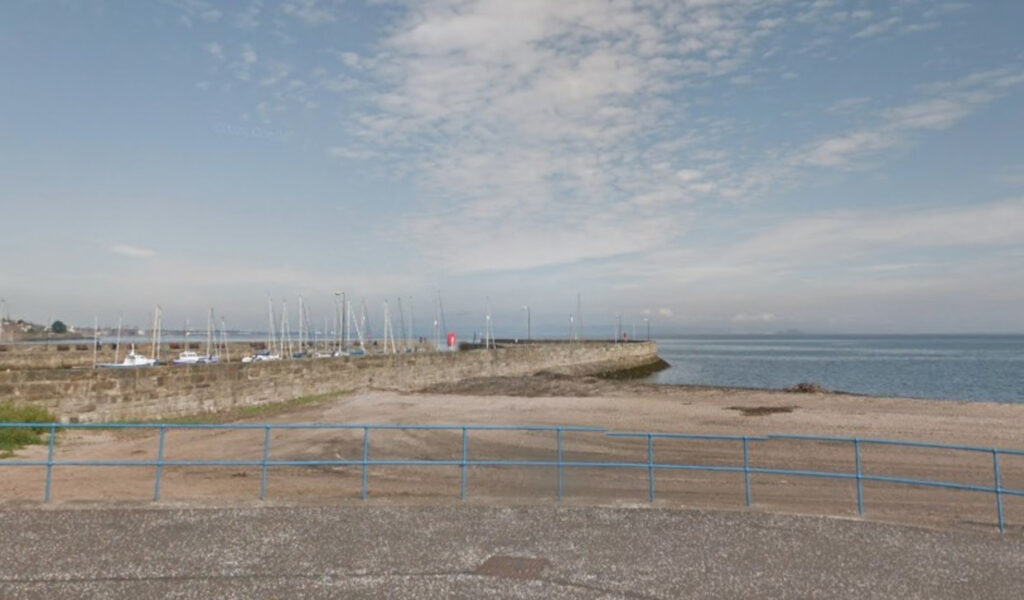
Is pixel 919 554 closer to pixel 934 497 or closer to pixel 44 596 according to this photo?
pixel 934 497

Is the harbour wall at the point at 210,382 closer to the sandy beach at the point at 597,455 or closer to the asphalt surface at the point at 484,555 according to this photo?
the sandy beach at the point at 597,455

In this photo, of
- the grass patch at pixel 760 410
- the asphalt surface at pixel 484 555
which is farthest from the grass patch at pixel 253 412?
the grass patch at pixel 760 410

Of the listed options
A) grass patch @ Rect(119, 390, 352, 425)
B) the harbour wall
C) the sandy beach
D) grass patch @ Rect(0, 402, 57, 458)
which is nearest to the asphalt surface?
the sandy beach

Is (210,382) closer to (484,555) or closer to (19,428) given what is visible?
(19,428)

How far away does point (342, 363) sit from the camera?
1236 inches

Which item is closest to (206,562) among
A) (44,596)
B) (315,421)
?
(44,596)

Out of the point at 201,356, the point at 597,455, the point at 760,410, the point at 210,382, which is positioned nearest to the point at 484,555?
the point at 597,455

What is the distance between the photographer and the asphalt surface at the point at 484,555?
6.54 metres

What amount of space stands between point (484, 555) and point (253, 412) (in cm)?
2012

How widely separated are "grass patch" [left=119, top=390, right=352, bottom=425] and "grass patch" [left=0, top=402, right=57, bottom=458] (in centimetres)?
255

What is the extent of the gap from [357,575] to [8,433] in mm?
14813

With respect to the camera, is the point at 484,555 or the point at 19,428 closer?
the point at 484,555

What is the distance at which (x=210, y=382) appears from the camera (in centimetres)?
2369

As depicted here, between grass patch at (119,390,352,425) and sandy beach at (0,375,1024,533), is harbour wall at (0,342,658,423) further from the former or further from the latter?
sandy beach at (0,375,1024,533)
